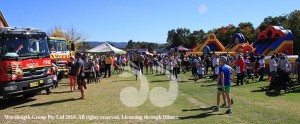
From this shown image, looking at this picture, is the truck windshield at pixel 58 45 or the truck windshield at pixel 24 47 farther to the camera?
the truck windshield at pixel 58 45

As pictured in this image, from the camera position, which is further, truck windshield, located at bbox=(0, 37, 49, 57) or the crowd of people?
truck windshield, located at bbox=(0, 37, 49, 57)

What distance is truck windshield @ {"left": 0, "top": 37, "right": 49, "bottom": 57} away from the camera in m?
11.2

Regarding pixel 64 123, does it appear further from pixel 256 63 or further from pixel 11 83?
pixel 256 63

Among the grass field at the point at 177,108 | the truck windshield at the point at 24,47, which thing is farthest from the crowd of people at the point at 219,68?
the truck windshield at the point at 24,47

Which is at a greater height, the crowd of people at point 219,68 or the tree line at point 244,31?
the tree line at point 244,31

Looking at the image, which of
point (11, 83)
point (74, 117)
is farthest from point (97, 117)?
point (11, 83)

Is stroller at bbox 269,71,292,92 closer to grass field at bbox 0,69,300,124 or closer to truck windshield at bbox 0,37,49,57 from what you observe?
grass field at bbox 0,69,300,124

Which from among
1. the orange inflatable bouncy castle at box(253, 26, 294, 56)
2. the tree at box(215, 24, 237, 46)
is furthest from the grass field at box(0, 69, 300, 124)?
the tree at box(215, 24, 237, 46)

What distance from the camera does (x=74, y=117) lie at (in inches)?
360

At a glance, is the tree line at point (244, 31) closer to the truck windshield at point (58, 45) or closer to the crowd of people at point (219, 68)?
the crowd of people at point (219, 68)

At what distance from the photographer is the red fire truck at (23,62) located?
36.1 feet

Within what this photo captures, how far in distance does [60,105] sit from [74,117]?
228 centimetres

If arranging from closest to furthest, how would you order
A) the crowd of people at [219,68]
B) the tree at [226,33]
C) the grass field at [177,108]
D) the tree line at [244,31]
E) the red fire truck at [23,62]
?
the grass field at [177,108]
the crowd of people at [219,68]
the red fire truck at [23,62]
the tree line at [244,31]
the tree at [226,33]

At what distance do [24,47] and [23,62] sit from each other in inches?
28.4
